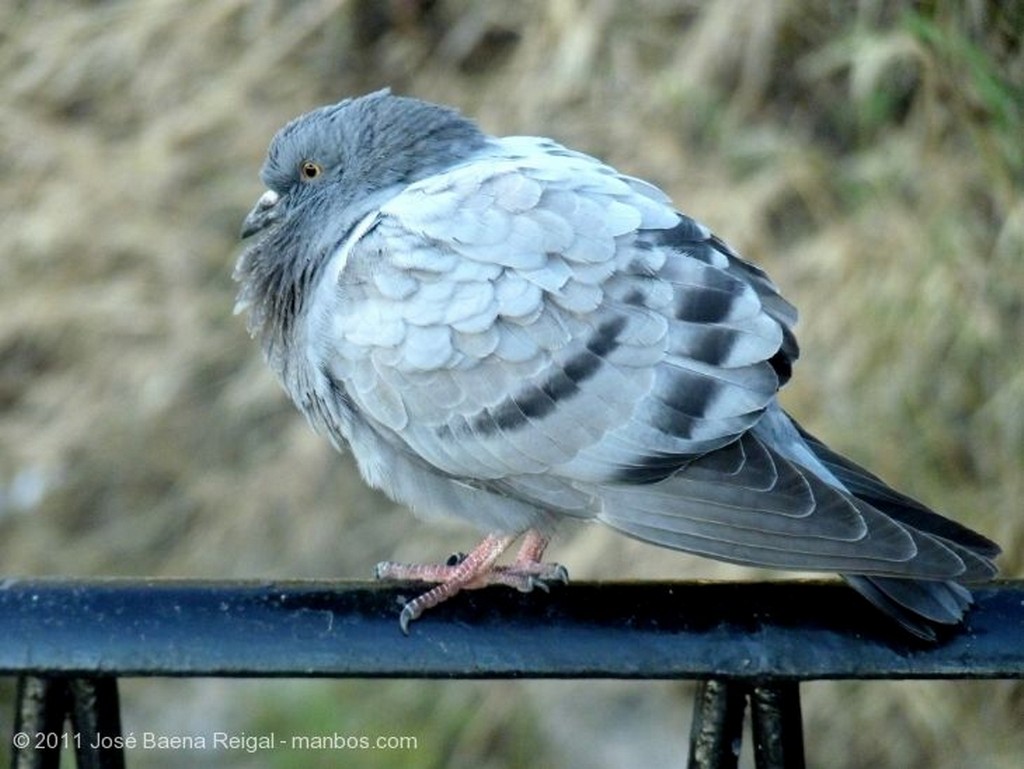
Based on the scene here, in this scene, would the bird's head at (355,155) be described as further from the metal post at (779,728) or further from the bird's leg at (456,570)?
the metal post at (779,728)

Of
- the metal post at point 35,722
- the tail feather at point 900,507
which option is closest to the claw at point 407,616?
the metal post at point 35,722

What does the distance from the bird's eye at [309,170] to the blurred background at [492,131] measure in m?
1.72

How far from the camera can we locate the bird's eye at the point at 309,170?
3.18 meters

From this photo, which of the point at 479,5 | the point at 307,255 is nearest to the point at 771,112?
the point at 479,5

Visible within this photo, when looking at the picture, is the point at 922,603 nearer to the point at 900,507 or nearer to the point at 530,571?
the point at 900,507

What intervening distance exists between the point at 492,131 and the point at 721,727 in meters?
3.30

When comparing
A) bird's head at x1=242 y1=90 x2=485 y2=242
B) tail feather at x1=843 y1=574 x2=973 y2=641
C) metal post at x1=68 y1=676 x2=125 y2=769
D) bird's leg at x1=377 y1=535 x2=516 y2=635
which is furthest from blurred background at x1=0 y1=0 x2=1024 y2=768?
metal post at x1=68 y1=676 x2=125 y2=769

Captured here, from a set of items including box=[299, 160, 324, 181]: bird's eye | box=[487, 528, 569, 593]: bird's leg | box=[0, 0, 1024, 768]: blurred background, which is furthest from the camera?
box=[0, 0, 1024, 768]: blurred background

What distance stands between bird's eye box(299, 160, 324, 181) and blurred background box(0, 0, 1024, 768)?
1.72 m

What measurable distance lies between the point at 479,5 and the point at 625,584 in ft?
11.7

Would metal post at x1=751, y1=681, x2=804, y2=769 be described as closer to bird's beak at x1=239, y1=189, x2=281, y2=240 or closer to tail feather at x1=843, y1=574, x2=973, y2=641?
tail feather at x1=843, y1=574, x2=973, y2=641

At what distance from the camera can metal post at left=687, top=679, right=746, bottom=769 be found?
2.17 m

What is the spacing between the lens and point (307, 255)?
2961 mm

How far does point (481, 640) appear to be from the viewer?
6.76 ft
